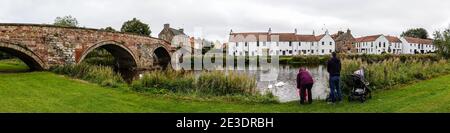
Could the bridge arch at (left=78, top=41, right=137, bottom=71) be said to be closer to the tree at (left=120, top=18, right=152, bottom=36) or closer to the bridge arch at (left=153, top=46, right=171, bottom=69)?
the bridge arch at (left=153, top=46, right=171, bottom=69)

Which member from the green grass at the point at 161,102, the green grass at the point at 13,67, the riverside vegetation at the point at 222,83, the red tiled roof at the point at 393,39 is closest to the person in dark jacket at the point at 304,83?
the green grass at the point at 161,102

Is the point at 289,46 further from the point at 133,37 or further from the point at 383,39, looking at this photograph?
the point at 133,37

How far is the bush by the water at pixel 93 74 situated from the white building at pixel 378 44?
76.5m

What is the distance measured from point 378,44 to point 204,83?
83.0m

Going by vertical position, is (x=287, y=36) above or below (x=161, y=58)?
above

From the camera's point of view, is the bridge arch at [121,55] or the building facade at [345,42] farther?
the building facade at [345,42]

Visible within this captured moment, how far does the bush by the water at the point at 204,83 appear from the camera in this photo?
54.9 ft

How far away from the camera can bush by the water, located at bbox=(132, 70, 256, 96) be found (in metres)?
16.7

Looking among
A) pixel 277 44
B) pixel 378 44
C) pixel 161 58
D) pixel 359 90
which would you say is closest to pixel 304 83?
pixel 359 90

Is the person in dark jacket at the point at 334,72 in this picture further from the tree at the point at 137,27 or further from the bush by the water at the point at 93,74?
the tree at the point at 137,27

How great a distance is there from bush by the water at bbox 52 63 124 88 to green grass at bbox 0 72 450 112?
82.7 inches

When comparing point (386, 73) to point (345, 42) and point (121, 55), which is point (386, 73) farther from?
point (345, 42)

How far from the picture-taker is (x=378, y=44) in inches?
3686
